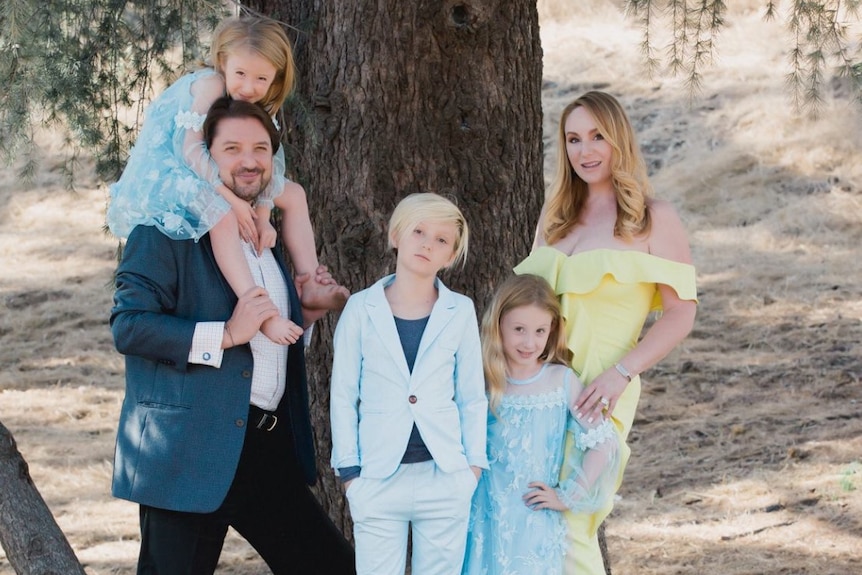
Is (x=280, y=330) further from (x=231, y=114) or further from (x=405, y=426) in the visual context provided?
(x=231, y=114)

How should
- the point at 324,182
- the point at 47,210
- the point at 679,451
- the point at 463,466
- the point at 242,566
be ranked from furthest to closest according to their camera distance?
the point at 47,210, the point at 679,451, the point at 242,566, the point at 324,182, the point at 463,466

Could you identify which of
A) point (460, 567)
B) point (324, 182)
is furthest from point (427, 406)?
point (324, 182)

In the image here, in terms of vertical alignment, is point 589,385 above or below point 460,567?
above

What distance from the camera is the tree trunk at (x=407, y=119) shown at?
11.5 ft

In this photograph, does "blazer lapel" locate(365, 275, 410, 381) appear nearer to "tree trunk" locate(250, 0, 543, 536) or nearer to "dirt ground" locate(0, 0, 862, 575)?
"tree trunk" locate(250, 0, 543, 536)

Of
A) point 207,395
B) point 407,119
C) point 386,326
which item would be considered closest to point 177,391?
point 207,395

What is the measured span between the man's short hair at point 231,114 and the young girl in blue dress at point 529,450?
708 millimetres

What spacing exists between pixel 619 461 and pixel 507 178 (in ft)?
3.84

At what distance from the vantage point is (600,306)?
283 centimetres

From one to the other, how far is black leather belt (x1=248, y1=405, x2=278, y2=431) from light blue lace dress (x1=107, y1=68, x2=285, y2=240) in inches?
16.5

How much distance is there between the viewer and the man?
2387 millimetres

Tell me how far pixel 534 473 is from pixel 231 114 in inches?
44.0

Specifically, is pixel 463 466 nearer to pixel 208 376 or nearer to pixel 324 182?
pixel 208 376

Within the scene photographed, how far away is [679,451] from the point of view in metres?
5.91
